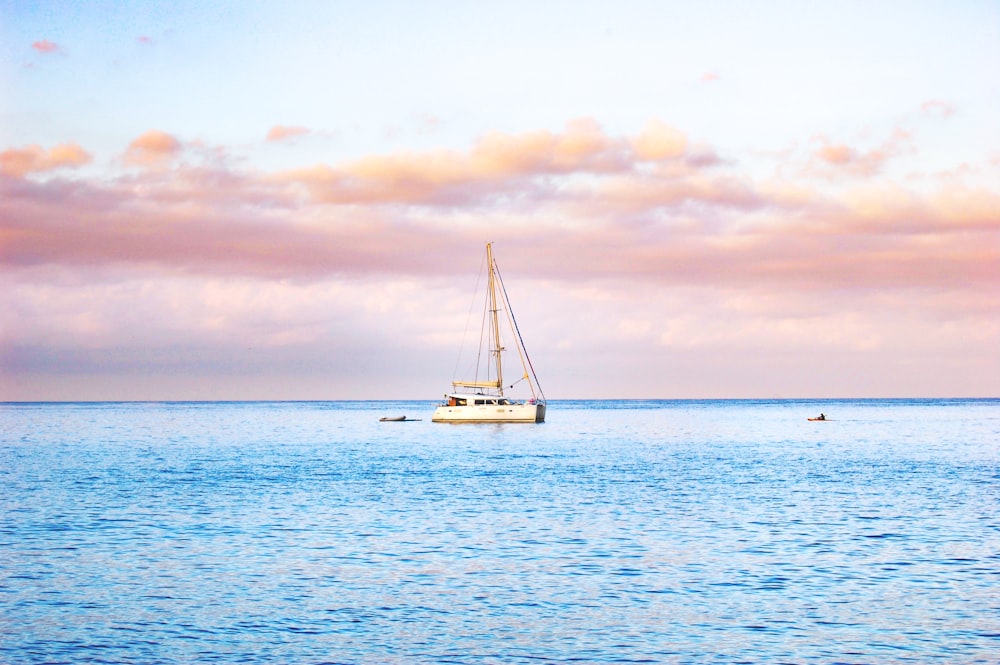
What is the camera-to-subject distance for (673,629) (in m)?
23.7

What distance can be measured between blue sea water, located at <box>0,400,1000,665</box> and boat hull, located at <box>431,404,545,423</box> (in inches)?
2389

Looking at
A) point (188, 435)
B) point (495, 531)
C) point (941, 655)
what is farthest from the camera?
point (188, 435)

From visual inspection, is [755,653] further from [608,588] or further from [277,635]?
[277,635]

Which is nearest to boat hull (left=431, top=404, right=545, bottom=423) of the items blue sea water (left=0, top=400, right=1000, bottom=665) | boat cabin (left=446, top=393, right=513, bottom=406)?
boat cabin (left=446, top=393, right=513, bottom=406)

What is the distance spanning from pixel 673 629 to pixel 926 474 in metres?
48.3

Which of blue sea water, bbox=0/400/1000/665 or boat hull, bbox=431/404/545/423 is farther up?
boat hull, bbox=431/404/545/423

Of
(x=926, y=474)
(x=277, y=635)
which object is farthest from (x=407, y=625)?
(x=926, y=474)

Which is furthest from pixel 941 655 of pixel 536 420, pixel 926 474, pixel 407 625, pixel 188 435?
pixel 188 435

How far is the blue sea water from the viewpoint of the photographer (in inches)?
891

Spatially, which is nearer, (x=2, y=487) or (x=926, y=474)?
(x=2, y=487)

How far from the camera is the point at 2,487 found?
58.7 meters

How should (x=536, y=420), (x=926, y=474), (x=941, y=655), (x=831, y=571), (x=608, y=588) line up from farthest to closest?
(x=536, y=420) → (x=926, y=474) → (x=831, y=571) → (x=608, y=588) → (x=941, y=655)

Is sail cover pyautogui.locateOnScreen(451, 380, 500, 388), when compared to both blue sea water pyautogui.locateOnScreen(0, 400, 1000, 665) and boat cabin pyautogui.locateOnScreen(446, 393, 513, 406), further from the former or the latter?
blue sea water pyautogui.locateOnScreen(0, 400, 1000, 665)

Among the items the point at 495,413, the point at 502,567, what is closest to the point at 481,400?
the point at 495,413
